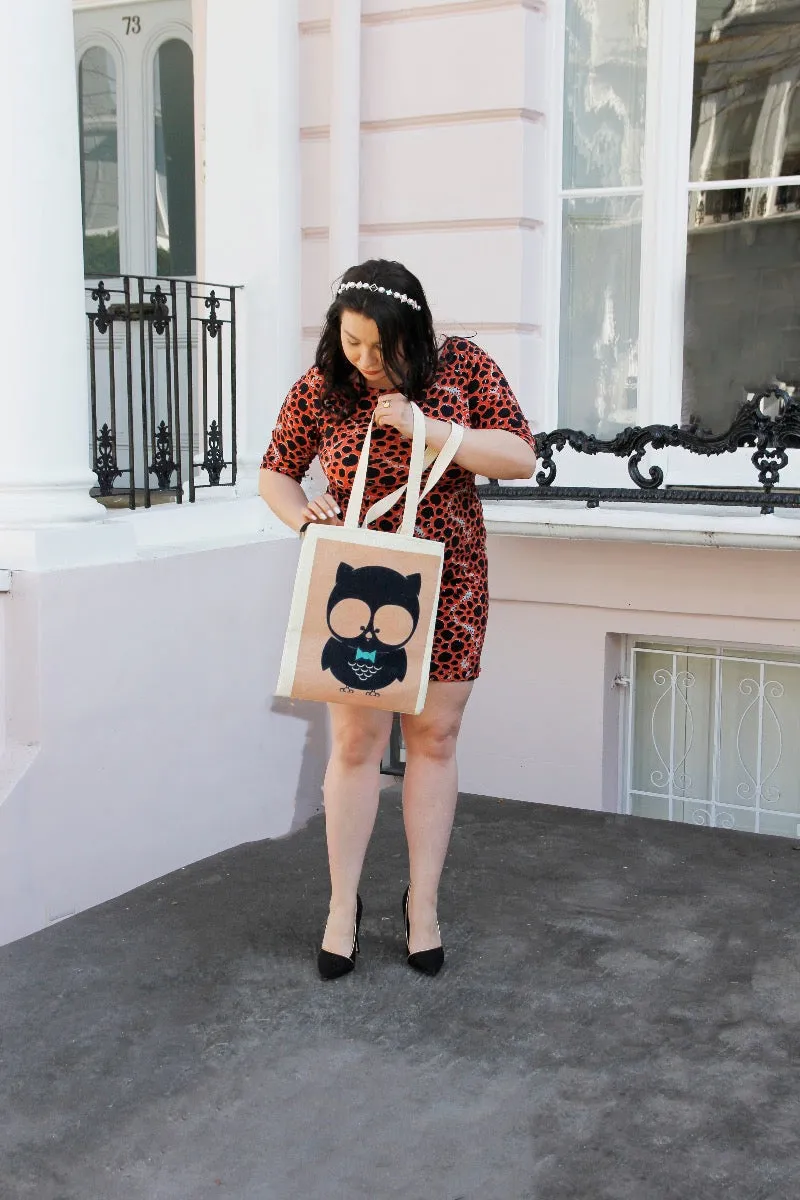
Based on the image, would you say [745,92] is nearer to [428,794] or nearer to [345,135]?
[345,135]

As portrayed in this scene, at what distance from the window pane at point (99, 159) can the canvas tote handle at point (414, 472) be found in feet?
13.7

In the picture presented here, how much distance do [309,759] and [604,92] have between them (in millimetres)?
2718

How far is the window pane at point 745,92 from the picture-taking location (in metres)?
4.59

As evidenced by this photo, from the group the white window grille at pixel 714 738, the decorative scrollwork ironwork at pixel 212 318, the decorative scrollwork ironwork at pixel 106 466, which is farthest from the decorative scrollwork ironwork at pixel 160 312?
the white window grille at pixel 714 738

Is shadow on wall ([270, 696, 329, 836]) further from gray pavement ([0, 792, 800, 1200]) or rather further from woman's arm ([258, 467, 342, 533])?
woman's arm ([258, 467, 342, 533])

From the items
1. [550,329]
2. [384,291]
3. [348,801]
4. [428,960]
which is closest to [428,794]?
[348,801]

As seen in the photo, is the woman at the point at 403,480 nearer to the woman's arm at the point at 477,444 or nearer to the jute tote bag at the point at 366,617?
the woman's arm at the point at 477,444

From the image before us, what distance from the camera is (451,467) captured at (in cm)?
322

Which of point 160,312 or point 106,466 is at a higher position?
point 160,312

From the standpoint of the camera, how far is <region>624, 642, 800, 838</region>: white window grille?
4.81 metres

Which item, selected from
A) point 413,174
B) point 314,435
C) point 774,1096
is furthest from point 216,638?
point 774,1096

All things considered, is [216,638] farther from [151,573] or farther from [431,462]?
[431,462]

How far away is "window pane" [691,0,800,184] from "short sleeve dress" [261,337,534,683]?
6.41ft

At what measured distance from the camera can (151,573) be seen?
13.5 feet
